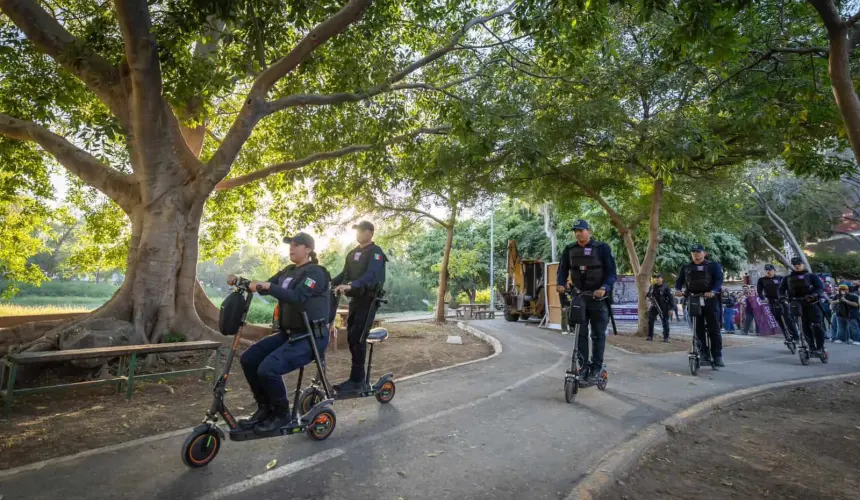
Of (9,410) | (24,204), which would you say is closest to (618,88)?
(9,410)

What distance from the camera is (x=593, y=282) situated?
607cm

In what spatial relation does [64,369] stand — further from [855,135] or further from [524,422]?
[855,135]

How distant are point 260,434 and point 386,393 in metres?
2.06

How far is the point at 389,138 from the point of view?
10.5m

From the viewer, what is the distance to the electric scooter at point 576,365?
563 centimetres

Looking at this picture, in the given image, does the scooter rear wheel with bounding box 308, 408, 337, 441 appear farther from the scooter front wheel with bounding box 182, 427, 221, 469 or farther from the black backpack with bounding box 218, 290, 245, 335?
the black backpack with bounding box 218, 290, 245, 335

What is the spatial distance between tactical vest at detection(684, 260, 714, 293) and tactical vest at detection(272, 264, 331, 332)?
6987mm

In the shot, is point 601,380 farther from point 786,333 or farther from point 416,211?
point 416,211

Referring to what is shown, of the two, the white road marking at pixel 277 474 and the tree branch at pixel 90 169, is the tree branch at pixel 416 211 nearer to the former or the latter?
the tree branch at pixel 90 169

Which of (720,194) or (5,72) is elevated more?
(5,72)

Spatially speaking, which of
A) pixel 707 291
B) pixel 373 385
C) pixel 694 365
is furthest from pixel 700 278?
pixel 373 385

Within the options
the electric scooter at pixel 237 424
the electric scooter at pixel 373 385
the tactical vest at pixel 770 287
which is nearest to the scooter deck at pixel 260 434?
the electric scooter at pixel 237 424

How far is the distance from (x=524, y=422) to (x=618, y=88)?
26.6ft

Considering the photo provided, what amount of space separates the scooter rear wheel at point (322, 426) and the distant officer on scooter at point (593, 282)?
11.1 ft
